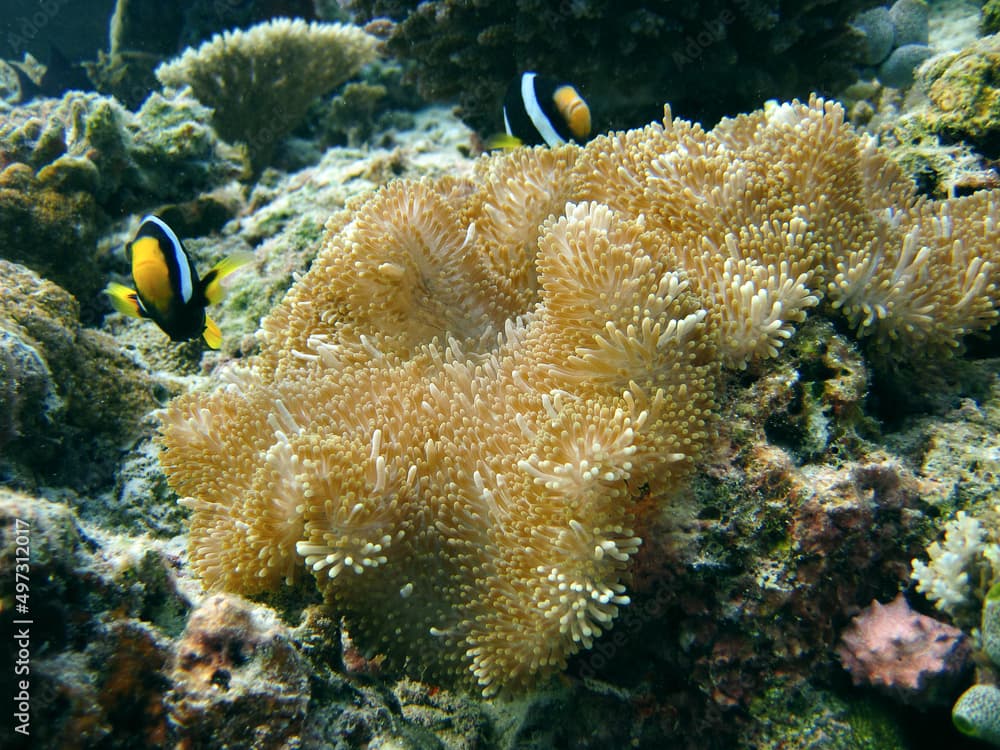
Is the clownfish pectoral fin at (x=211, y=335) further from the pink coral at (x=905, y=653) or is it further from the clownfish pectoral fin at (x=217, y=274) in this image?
the pink coral at (x=905, y=653)

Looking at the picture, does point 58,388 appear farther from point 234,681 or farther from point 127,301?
point 234,681

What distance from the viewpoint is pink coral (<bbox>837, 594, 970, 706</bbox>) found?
1.70 meters

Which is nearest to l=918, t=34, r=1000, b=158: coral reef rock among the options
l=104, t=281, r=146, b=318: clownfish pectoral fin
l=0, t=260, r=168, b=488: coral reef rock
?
l=104, t=281, r=146, b=318: clownfish pectoral fin

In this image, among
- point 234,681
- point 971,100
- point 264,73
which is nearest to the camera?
point 234,681

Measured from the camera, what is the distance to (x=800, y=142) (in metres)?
2.15

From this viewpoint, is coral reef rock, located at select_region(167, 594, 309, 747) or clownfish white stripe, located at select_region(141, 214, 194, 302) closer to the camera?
coral reef rock, located at select_region(167, 594, 309, 747)

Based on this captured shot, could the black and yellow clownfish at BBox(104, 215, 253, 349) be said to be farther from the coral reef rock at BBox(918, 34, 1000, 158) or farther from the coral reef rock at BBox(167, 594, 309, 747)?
the coral reef rock at BBox(918, 34, 1000, 158)

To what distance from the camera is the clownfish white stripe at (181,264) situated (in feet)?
8.41

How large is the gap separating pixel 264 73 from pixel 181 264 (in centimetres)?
366

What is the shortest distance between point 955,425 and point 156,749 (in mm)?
2658

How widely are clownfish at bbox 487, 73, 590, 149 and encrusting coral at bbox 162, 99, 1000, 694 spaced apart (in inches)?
42.8

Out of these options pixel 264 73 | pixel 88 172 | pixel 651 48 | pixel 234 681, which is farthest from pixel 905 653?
pixel 264 73

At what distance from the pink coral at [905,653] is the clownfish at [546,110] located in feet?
9.02

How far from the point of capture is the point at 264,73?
17.6ft
